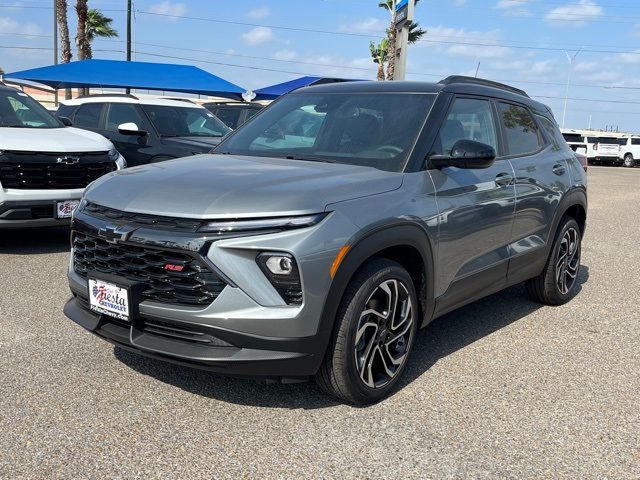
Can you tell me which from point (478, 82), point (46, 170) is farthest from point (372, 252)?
point (46, 170)

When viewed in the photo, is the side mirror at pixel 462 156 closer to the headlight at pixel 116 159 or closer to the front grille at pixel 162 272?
the front grille at pixel 162 272

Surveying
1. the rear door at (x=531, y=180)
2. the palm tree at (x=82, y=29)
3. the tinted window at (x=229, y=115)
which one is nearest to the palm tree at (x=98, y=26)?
the palm tree at (x=82, y=29)

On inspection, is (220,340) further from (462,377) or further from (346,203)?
(462,377)

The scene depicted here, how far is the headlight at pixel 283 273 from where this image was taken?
289 centimetres

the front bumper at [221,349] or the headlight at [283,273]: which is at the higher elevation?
the headlight at [283,273]

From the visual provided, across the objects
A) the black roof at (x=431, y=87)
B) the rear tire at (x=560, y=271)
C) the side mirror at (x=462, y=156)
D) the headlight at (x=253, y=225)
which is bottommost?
the rear tire at (x=560, y=271)

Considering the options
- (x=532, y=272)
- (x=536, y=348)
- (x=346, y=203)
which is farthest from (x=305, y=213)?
(x=532, y=272)

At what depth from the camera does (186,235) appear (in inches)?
115

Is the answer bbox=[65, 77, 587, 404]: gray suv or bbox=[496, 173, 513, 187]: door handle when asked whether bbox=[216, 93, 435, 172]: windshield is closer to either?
bbox=[65, 77, 587, 404]: gray suv

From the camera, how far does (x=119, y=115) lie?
383 inches

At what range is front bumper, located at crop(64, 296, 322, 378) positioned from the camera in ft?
9.63

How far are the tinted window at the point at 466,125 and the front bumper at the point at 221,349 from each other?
1.58 m

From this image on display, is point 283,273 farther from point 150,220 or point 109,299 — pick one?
point 109,299

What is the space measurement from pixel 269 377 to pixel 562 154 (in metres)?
3.59
